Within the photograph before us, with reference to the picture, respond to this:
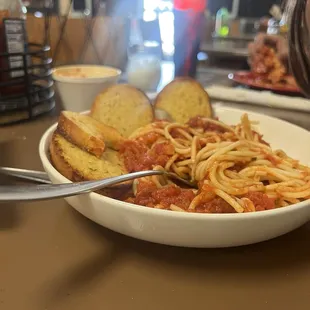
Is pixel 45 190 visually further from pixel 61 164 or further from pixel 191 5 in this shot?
pixel 191 5

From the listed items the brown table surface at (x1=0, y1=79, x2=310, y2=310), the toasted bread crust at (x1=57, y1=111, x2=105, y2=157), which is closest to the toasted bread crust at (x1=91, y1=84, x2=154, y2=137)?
the toasted bread crust at (x1=57, y1=111, x2=105, y2=157)

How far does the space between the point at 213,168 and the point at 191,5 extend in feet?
4.40

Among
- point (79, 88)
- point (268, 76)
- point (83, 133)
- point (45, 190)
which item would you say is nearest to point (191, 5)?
point (268, 76)

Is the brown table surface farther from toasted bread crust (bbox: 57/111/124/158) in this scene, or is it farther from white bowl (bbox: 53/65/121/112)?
white bowl (bbox: 53/65/121/112)

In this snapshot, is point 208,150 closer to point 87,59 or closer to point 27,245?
point 27,245

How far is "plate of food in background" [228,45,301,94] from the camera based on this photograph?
1.72 m

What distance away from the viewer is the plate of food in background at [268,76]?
172 centimetres

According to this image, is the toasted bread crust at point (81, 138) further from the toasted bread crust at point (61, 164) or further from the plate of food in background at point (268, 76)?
the plate of food in background at point (268, 76)

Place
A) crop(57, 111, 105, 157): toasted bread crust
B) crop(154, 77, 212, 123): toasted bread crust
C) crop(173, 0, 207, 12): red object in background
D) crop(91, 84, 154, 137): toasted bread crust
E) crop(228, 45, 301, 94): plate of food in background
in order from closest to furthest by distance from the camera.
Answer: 1. crop(57, 111, 105, 157): toasted bread crust
2. crop(91, 84, 154, 137): toasted bread crust
3. crop(154, 77, 212, 123): toasted bread crust
4. crop(228, 45, 301, 94): plate of food in background
5. crop(173, 0, 207, 12): red object in background

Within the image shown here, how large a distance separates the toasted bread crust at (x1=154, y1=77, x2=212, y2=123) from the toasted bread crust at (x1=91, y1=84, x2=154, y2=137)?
0.28 ft

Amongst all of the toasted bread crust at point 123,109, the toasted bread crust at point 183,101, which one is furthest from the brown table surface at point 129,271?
the toasted bread crust at point 183,101

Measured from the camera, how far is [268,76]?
1.89 metres

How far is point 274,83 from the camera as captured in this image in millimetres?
1799

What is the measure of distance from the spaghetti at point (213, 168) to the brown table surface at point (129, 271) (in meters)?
0.07
